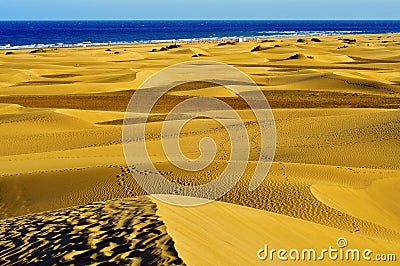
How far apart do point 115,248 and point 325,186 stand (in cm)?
568

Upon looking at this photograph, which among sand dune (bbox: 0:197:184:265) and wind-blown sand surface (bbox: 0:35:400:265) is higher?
sand dune (bbox: 0:197:184:265)

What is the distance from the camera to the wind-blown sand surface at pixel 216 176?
20.6 feet

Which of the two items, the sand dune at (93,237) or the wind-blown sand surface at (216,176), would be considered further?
the wind-blown sand surface at (216,176)

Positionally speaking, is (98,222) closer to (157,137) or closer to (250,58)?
(157,137)

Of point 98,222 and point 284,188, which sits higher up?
point 98,222

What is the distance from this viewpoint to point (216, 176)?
10641 millimetres

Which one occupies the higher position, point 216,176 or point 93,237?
point 93,237

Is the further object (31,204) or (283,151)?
(283,151)

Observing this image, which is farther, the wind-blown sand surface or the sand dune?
the wind-blown sand surface

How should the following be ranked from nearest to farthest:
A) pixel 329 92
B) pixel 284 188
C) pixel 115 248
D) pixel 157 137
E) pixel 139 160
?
1. pixel 115 248
2. pixel 284 188
3. pixel 139 160
4. pixel 157 137
5. pixel 329 92

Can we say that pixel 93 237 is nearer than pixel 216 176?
Yes

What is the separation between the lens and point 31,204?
9.85 meters

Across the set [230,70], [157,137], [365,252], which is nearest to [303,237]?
[365,252]

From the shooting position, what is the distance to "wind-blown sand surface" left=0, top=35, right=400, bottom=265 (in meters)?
6.29
